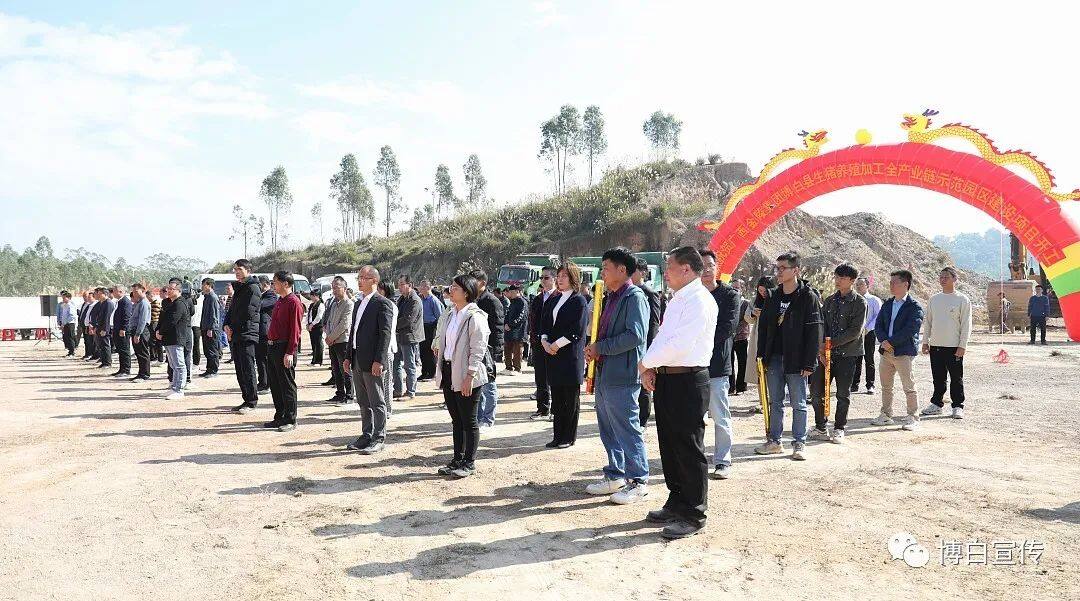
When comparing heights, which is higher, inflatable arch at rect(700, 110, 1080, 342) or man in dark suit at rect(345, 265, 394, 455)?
inflatable arch at rect(700, 110, 1080, 342)

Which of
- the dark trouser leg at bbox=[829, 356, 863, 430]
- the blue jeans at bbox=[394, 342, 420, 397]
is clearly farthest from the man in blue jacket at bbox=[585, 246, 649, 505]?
the blue jeans at bbox=[394, 342, 420, 397]

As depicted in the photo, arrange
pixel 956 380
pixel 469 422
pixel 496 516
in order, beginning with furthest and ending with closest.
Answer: pixel 956 380
pixel 469 422
pixel 496 516

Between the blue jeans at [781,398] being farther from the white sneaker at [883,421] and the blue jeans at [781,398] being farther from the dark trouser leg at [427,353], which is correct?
the dark trouser leg at [427,353]

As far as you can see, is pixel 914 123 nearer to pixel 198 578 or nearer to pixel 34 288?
pixel 198 578

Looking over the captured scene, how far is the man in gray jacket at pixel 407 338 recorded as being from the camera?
9.96 meters

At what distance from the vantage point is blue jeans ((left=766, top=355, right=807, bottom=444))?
21.1ft

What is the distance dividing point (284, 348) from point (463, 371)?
9.85 ft

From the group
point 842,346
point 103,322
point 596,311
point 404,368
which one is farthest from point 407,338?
point 103,322

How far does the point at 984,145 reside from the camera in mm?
12125

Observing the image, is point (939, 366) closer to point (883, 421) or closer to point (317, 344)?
point (883, 421)

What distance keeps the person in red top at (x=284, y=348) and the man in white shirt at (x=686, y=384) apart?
474 cm

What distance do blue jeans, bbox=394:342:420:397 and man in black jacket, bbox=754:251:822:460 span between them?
5.71 meters

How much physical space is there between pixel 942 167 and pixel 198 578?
44.5 feet

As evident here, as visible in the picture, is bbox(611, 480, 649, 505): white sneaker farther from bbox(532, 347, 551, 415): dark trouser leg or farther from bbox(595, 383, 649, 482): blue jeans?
bbox(532, 347, 551, 415): dark trouser leg
